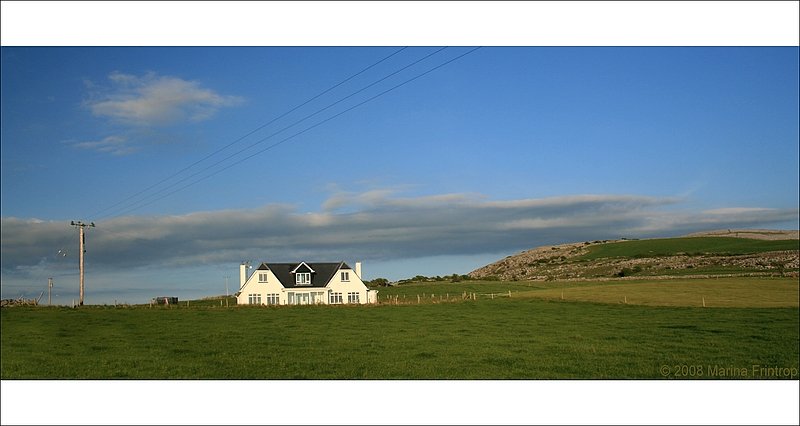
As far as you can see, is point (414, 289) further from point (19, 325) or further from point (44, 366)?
point (44, 366)

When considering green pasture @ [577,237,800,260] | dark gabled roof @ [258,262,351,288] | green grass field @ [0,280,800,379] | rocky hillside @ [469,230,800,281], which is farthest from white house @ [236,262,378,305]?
green pasture @ [577,237,800,260]

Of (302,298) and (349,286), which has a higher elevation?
(349,286)

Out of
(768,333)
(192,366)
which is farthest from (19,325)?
(768,333)

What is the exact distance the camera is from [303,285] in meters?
67.3

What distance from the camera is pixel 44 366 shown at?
2414 centimetres

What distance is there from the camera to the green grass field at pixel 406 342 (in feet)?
74.5

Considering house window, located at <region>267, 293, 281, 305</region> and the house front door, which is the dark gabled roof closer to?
the house front door

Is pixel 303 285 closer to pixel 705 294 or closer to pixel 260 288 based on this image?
pixel 260 288

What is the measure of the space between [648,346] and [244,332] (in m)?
22.4

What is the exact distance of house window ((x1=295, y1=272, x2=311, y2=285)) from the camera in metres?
67.6

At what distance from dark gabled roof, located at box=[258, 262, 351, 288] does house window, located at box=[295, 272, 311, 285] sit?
361 millimetres

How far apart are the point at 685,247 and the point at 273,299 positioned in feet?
234

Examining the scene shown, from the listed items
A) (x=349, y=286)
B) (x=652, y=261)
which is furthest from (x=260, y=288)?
(x=652, y=261)

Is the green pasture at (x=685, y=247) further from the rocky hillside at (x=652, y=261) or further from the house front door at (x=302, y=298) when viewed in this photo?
the house front door at (x=302, y=298)
